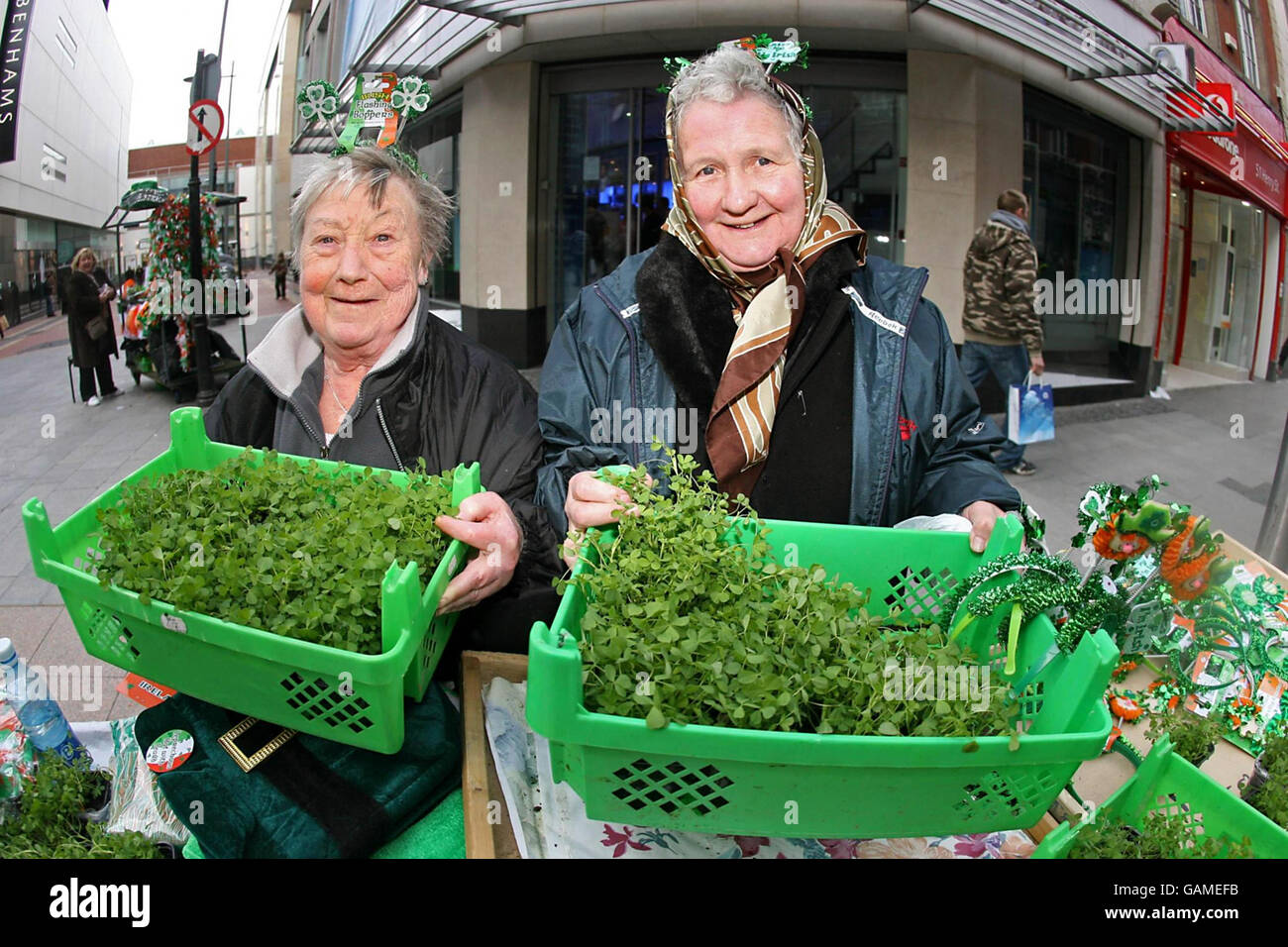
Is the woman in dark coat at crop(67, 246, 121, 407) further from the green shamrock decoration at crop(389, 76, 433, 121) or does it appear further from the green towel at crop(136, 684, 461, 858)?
the green towel at crop(136, 684, 461, 858)

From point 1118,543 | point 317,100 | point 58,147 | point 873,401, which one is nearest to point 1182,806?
point 1118,543

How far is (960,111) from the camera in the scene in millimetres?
4500

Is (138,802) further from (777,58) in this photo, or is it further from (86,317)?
(777,58)

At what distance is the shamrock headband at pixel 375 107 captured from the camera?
191 centimetres

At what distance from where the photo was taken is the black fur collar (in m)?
1.75

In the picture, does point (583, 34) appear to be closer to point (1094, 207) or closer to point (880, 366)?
point (880, 366)

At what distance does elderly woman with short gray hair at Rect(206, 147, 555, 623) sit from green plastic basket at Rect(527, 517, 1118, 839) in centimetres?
66

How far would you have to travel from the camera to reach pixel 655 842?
1327 mm

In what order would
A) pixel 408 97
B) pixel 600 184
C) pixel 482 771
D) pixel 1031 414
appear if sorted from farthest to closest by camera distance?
pixel 600 184 < pixel 1031 414 < pixel 408 97 < pixel 482 771

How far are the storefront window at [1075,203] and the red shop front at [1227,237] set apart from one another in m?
0.51

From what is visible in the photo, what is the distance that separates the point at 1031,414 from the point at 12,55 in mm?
4212

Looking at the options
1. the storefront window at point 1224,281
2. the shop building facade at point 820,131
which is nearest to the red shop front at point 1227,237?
the storefront window at point 1224,281
